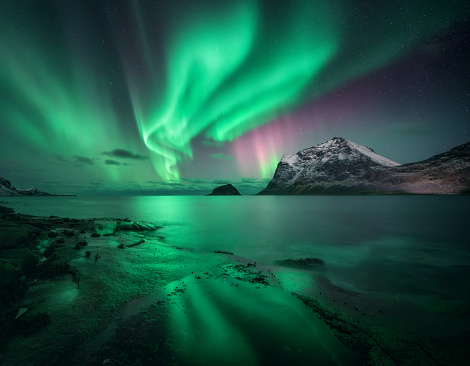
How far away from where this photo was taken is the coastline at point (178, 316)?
7.40 metres

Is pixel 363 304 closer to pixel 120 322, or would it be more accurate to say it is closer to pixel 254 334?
pixel 254 334

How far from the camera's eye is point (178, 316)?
32.1 feet

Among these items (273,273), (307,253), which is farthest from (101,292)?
(307,253)

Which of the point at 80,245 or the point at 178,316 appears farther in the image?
the point at 80,245

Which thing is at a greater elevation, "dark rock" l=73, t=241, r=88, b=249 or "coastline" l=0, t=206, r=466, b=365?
"dark rock" l=73, t=241, r=88, b=249

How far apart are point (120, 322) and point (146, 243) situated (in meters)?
16.4

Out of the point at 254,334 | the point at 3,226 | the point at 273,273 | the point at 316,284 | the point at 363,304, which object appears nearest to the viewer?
the point at 254,334

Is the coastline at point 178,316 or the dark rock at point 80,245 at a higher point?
the dark rock at point 80,245

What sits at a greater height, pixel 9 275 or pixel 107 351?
pixel 9 275

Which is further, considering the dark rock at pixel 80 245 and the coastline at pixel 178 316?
the dark rock at pixel 80 245

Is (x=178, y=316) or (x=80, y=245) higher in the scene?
(x=80, y=245)

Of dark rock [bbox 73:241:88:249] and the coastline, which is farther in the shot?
dark rock [bbox 73:241:88:249]

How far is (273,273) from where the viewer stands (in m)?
15.8

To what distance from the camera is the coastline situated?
7402mm
